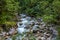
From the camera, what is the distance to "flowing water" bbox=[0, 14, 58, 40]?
9.09 metres

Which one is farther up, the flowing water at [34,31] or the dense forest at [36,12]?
the dense forest at [36,12]

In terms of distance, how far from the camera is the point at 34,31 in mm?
10273

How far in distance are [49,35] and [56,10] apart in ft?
6.94

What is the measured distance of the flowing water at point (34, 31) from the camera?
909 cm

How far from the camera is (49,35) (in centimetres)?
957

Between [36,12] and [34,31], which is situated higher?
[34,31]

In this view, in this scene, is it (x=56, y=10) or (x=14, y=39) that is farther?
(x=56, y=10)

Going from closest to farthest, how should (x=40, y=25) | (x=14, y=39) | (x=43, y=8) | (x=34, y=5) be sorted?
(x=14, y=39) < (x=40, y=25) < (x=43, y=8) < (x=34, y=5)

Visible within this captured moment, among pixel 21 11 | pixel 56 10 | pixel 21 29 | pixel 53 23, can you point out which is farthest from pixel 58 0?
pixel 21 11

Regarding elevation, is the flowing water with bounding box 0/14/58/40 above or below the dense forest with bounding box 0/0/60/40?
below

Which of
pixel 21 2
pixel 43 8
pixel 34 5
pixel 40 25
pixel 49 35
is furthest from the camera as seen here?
pixel 21 2

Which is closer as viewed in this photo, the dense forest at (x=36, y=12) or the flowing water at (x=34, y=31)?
the flowing water at (x=34, y=31)

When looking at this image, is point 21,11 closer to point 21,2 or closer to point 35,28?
point 21,2

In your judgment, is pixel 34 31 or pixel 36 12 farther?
pixel 36 12
